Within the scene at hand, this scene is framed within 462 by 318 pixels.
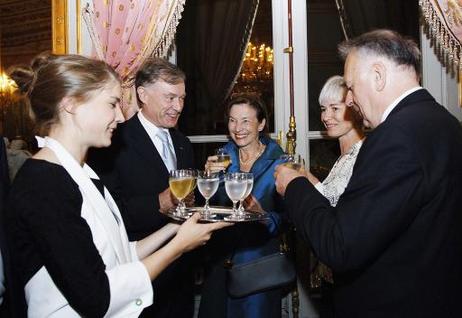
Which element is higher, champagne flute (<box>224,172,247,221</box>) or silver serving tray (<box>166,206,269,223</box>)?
champagne flute (<box>224,172,247,221</box>)

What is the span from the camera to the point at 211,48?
3910 millimetres

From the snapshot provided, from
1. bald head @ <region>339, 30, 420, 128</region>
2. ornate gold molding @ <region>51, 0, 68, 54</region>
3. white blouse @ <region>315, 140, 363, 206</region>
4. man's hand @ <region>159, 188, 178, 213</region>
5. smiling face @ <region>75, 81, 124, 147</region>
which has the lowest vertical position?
man's hand @ <region>159, 188, 178, 213</region>

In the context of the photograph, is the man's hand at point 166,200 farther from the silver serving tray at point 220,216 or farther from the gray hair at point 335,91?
the gray hair at point 335,91

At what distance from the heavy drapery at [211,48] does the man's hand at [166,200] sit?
1.73m

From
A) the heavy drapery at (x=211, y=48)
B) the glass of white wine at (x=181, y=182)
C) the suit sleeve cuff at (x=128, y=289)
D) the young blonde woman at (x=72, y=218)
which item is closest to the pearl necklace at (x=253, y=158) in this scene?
the heavy drapery at (x=211, y=48)

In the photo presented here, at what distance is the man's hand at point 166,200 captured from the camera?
6.88ft

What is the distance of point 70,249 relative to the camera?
1.24m

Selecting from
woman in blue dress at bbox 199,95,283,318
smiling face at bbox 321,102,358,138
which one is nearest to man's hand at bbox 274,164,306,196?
woman in blue dress at bbox 199,95,283,318

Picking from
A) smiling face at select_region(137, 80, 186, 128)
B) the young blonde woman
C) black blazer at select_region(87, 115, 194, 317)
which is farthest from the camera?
smiling face at select_region(137, 80, 186, 128)

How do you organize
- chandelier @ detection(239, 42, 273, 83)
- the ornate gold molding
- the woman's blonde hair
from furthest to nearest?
chandelier @ detection(239, 42, 273, 83) → the ornate gold molding → the woman's blonde hair

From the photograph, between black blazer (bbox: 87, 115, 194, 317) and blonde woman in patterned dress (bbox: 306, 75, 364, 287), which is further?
blonde woman in patterned dress (bbox: 306, 75, 364, 287)

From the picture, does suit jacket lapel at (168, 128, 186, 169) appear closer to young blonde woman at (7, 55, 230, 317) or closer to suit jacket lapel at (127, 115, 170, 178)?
suit jacket lapel at (127, 115, 170, 178)

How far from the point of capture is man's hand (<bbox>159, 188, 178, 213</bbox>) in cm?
210

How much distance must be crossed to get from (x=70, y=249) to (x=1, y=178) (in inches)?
20.1
